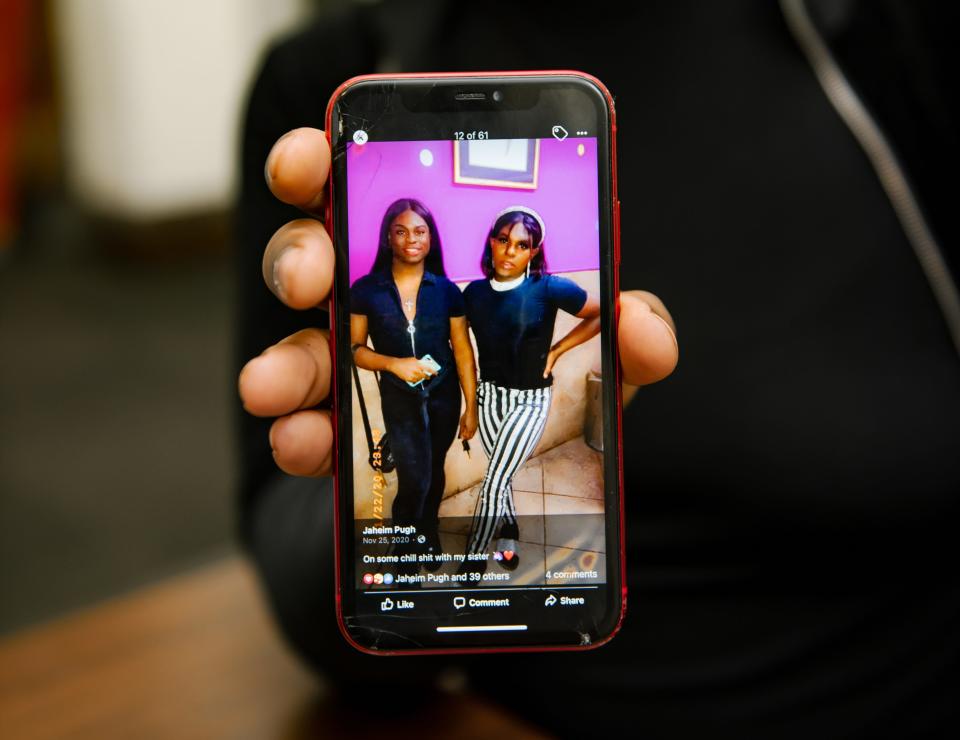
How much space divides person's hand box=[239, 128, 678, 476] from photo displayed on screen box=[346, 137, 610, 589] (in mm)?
13

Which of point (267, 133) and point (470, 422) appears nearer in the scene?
point (470, 422)

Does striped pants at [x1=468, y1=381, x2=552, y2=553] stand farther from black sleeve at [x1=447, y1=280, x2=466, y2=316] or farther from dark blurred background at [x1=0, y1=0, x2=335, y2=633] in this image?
dark blurred background at [x1=0, y1=0, x2=335, y2=633]

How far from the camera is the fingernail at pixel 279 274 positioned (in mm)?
312

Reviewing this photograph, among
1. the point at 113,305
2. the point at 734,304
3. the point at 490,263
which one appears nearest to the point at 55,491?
the point at 113,305

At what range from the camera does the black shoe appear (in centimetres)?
34

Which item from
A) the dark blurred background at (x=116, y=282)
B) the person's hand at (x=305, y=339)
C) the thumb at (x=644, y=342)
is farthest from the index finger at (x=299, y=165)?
the dark blurred background at (x=116, y=282)

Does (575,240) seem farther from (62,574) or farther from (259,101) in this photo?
(62,574)

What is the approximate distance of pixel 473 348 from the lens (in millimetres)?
323

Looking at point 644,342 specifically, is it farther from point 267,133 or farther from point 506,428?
point 267,133

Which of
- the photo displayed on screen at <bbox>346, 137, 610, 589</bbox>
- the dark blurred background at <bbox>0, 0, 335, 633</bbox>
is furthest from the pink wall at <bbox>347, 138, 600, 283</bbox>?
the dark blurred background at <bbox>0, 0, 335, 633</bbox>

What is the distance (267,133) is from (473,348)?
0.75 ft

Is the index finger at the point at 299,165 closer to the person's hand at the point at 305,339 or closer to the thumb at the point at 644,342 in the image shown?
the person's hand at the point at 305,339

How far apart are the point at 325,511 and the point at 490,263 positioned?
185 mm

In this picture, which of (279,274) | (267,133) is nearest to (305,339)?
(279,274)
